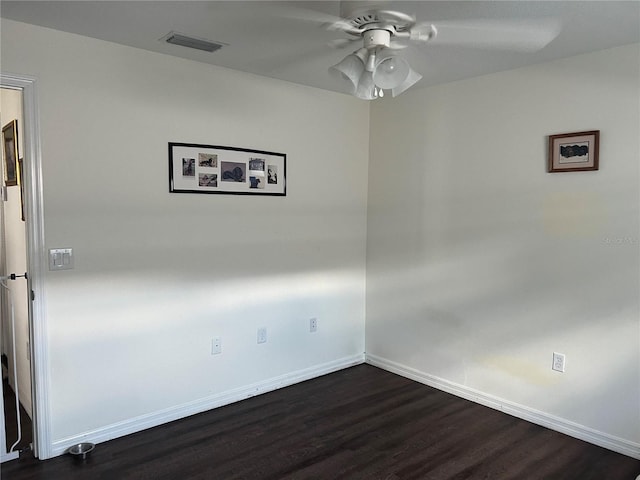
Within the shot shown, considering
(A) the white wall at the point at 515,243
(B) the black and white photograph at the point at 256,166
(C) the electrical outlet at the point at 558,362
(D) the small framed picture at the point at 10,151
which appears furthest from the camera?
(B) the black and white photograph at the point at 256,166

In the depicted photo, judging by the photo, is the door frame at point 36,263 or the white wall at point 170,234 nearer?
the door frame at point 36,263

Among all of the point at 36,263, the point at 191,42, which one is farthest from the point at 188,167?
the point at 36,263

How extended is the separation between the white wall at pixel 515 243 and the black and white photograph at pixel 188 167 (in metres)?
1.61

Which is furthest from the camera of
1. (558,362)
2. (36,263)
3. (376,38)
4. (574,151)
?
(558,362)

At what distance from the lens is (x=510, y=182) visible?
10.5 feet

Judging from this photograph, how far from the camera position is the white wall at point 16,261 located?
294 centimetres

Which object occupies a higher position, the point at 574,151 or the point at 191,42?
the point at 191,42

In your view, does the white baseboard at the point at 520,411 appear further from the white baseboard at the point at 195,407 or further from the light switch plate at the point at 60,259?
the light switch plate at the point at 60,259

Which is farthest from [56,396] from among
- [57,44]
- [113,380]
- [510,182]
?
[510,182]

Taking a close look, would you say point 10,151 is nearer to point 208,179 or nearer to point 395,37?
point 208,179

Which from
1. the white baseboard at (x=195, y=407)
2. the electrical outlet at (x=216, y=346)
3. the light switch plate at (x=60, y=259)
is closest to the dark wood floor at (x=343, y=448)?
the white baseboard at (x=195, y=407)

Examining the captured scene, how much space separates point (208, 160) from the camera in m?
3.12

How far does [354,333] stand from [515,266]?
5.00 feet

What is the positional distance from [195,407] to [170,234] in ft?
3.82
